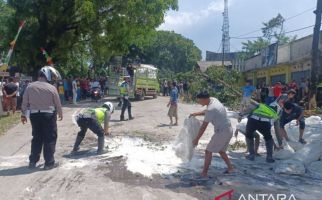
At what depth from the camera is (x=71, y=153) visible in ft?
34.0

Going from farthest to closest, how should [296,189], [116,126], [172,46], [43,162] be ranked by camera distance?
1. [172,46]
2. [116,126]
3. [43,162]
4. [296,189]

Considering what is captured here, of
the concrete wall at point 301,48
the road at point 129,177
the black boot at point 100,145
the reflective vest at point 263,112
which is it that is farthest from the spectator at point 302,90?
the black boot at point 100,145

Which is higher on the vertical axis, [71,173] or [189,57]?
[189,57]

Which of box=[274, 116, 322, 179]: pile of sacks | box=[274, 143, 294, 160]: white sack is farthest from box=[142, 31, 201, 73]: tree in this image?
box=[274, 143, 294, 160]: white sack

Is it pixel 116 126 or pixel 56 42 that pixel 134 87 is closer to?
pixel 56 42

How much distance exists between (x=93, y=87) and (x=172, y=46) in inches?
2111

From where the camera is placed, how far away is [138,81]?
29469 millimetres

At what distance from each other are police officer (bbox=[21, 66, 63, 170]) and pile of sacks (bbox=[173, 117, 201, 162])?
257cm

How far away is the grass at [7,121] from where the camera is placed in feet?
49.6

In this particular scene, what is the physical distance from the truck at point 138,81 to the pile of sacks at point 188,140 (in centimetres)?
1892

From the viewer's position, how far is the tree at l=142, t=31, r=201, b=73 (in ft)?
257

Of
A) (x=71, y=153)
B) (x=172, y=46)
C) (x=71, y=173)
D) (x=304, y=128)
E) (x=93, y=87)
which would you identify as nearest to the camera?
(x=71, y=173)

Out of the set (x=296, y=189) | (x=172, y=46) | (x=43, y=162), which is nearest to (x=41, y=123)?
(x=43, y=162)

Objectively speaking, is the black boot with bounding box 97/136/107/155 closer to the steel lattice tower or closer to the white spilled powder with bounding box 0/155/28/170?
the white spilled powder with bounding box 0/155/28/170
